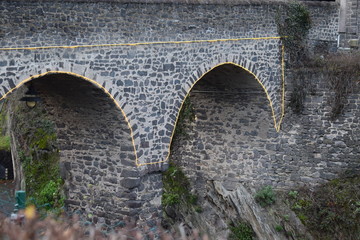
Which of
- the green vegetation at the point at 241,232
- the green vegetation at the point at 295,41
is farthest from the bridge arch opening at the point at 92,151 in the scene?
the green vegetation at the point at 295,41

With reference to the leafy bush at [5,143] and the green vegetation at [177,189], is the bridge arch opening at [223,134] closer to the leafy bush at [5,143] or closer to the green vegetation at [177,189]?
the green vegetation at [177,189]

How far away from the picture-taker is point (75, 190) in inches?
563

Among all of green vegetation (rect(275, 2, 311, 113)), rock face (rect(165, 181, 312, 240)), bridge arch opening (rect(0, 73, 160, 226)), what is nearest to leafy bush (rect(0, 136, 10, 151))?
bridge arch opening (rect(0, 73, 160, 226))

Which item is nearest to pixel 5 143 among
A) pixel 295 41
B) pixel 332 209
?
pixel 295 41

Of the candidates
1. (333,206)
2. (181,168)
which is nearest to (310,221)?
(333,206)

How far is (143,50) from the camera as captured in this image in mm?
12750

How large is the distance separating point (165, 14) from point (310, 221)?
5815 mm

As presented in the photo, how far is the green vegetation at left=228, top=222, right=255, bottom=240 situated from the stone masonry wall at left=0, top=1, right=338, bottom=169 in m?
3.15

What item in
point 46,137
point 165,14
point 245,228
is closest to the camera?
point 165,14

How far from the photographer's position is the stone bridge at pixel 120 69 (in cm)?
1114

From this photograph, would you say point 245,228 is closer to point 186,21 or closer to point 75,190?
point 75,190

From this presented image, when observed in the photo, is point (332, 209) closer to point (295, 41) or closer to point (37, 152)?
point (295, 41)

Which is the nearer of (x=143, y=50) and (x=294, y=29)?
(x=143, y=50)

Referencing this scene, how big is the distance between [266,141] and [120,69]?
5.17 m
